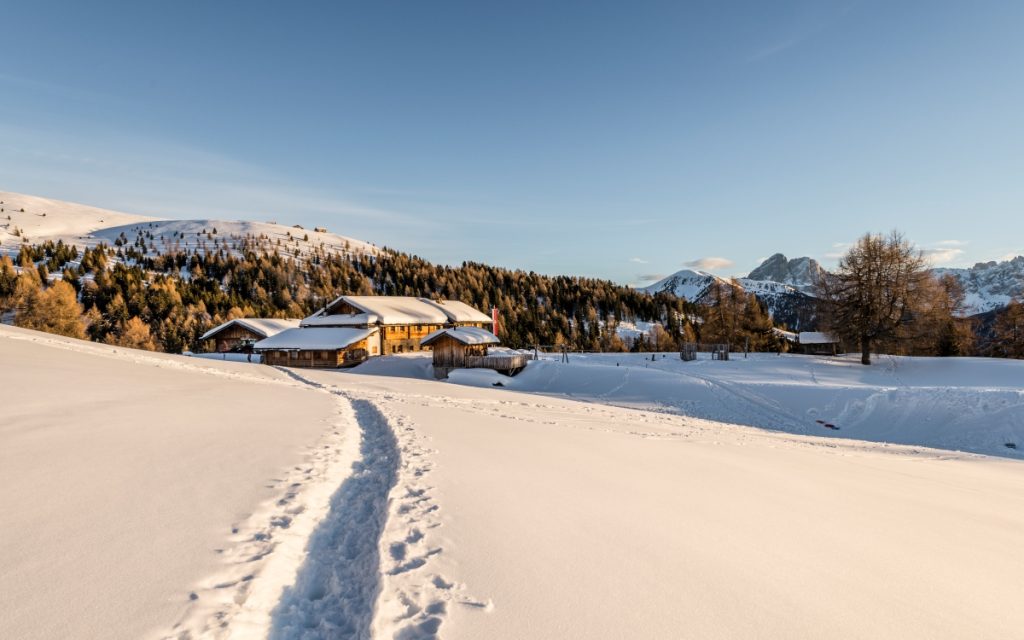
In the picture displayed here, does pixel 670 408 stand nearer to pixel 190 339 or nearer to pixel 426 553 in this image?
pixel 426 553

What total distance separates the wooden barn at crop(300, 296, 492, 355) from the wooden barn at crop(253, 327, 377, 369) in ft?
5.40

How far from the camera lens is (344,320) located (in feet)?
161

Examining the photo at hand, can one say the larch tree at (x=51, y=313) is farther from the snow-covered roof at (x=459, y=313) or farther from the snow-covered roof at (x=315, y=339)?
the snow-covered roof at (x=459, y=313)

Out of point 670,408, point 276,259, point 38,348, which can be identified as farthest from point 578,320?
point 38,348

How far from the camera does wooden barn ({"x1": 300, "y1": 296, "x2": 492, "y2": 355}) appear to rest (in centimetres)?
4894

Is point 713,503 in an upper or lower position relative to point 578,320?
lower

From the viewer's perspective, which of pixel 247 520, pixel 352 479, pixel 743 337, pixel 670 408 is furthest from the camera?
pixel 743 337

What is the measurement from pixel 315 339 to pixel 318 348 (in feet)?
7.82

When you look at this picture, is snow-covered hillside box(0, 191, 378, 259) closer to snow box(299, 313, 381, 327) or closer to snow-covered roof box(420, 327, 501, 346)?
snow box(299, 313, 381, 327)

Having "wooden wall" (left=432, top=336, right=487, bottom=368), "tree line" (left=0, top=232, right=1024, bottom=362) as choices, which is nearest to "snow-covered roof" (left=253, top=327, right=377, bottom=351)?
"wooden wall" (left=432, top=336, right=487, bottom=368)

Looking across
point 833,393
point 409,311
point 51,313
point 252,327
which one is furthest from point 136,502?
point 51,313

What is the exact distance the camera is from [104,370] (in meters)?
17.7

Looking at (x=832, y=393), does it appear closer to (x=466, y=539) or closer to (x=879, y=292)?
(x=879, y=292)

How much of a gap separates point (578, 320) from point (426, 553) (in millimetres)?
116042
